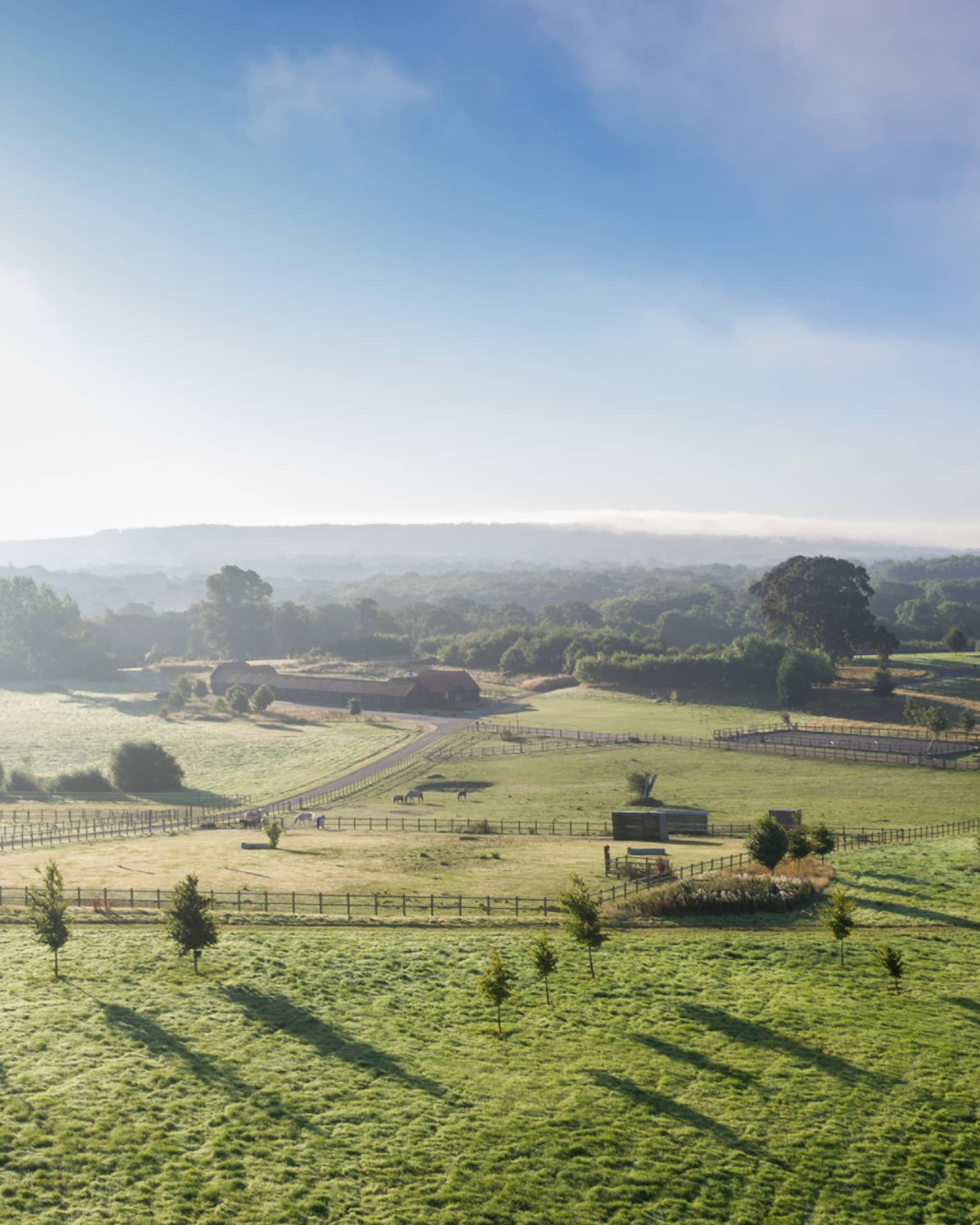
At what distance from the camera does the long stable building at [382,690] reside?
12212cm

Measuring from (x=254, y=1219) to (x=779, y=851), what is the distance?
31.8 metres

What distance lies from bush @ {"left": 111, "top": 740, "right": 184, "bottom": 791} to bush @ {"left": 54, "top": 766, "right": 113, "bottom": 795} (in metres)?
1.27

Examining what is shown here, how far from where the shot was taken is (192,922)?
30562 millimetres

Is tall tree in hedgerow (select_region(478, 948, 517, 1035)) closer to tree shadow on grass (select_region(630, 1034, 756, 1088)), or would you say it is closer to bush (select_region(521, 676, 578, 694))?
tree shadow on grass (select_region(630, 1034, 756, 1088))

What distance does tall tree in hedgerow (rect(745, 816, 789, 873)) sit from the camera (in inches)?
1697

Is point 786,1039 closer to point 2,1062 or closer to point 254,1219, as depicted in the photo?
point 254,1219

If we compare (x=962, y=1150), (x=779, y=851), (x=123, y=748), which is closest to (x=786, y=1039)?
(x=962, y=1150)

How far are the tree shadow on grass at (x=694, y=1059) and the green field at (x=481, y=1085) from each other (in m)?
0.09

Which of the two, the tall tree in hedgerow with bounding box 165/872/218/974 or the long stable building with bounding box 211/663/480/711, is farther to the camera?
the long stable building with bounding box 211/663/480/711

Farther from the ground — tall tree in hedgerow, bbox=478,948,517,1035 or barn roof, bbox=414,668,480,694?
barn roof, bbox=414,668,480,694

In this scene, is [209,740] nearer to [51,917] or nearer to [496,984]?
[51,917]

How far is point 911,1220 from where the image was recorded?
60.6ft

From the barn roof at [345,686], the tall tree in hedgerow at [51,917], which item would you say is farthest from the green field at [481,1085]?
the barn roof at [345,686]

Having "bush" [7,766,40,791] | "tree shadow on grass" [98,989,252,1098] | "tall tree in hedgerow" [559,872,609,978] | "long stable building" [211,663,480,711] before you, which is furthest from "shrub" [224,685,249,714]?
"tall tree in hedgerow" [559,872,609,978]
